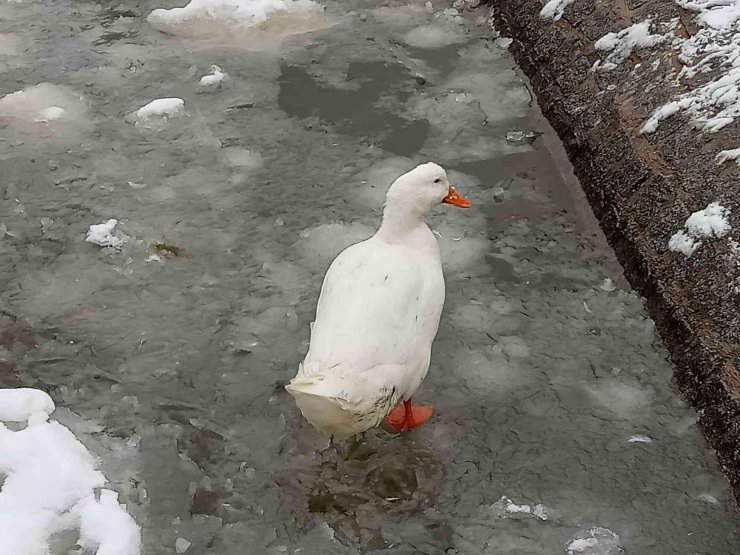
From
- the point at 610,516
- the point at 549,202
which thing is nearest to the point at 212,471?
the point at 610,516

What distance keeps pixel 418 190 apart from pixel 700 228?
4.62ft

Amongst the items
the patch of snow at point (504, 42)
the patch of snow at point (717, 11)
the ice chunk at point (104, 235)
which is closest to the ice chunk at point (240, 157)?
the ice chunk at point (104, 235)

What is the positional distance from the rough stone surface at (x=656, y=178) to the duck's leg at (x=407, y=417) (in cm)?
119

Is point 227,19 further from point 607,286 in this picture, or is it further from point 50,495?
point 50,495

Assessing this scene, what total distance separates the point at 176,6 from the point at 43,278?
11.4 feet

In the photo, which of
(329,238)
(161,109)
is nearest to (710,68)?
(329,238)

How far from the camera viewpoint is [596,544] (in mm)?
3289

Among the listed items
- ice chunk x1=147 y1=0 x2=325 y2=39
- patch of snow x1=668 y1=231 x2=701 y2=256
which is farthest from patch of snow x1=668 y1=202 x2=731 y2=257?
ice chunk x1=147 y1=0 x2=325 y2=39

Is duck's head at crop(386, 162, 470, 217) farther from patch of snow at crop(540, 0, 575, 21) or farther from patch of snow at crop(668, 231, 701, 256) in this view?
patch of snow at crop(540, 0, 575, 21)

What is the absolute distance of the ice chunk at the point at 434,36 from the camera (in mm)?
6691

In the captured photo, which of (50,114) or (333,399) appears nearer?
(333,399)

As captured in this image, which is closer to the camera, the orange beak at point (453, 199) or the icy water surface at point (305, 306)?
the icy water surface at point (305, 306)

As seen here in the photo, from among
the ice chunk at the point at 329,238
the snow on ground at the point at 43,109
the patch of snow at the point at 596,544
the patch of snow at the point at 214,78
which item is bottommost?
the snow on ground at the point at 43,109

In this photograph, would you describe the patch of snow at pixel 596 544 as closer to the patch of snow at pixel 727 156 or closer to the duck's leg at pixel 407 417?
the duck's leg at pixel 407 417
